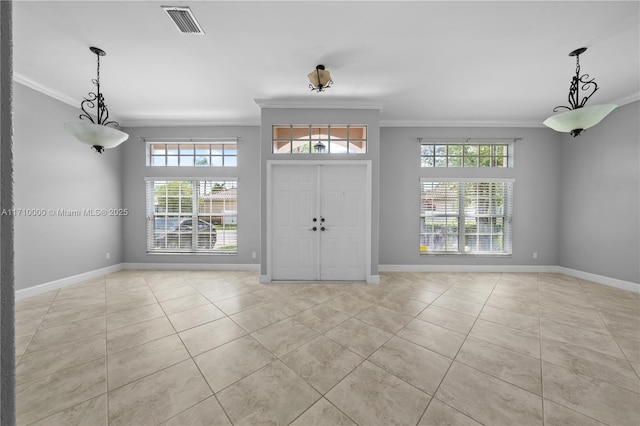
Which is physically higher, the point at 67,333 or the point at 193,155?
the point at 193,155

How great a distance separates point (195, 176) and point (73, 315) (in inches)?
112

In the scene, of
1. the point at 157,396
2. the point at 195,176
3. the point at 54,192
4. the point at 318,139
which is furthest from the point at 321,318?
the point at 54,192

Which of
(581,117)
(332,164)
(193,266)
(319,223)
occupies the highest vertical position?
(581,117)

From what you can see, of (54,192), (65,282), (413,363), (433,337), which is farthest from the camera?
(65,282)

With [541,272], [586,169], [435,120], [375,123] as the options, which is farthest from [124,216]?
[586,169]

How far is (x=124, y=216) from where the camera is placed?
4.90 metres

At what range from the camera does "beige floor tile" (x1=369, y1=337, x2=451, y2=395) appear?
189 centimetres

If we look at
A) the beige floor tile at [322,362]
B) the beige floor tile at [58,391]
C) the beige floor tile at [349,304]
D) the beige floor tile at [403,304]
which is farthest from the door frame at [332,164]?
the beige floor tile at [58,391]

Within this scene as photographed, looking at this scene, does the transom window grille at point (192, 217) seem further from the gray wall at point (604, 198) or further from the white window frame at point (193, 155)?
the gray wall at point (604, 198)

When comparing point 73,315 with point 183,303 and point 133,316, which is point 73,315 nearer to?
point 133,316

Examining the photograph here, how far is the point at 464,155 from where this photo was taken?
4.87 meters

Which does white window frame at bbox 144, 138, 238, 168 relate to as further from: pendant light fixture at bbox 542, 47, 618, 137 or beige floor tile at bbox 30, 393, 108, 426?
pendant light fixture at bbox 542, 47, 618, 137

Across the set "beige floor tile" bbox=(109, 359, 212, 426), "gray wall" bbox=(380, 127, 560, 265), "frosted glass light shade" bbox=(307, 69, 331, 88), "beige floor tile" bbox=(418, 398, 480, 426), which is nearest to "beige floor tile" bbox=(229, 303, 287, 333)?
"beige floor tile" bbox=(109, 359, 212, 426)

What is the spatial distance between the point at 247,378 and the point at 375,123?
3.92 metres
